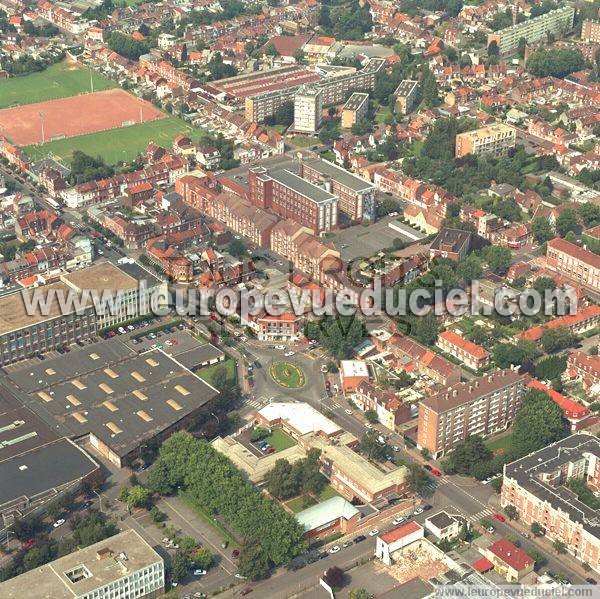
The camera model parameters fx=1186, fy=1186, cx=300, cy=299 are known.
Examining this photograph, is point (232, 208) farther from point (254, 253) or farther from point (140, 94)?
point (140, 94)

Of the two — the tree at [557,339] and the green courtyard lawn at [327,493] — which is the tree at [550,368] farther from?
the green courtyard lawn at [327,493]

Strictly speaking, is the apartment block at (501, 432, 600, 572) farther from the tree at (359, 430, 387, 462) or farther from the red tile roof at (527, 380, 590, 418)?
the tree at (359, 430, 387, 462)

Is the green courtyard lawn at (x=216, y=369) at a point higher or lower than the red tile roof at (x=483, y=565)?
lower

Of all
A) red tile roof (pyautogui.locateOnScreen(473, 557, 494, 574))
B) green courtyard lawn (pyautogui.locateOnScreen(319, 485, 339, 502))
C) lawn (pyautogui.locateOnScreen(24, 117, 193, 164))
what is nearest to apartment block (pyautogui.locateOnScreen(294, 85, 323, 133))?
lawn (pyautogui.locateOnScreen(24, 117, 193, 164))

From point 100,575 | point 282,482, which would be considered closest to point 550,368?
point 282,482

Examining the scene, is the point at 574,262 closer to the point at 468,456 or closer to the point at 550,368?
the point at 550,368

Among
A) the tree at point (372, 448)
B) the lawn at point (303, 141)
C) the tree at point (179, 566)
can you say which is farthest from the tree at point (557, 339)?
the lawn at point (303, 141)

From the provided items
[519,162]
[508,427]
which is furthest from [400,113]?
[508,427]
